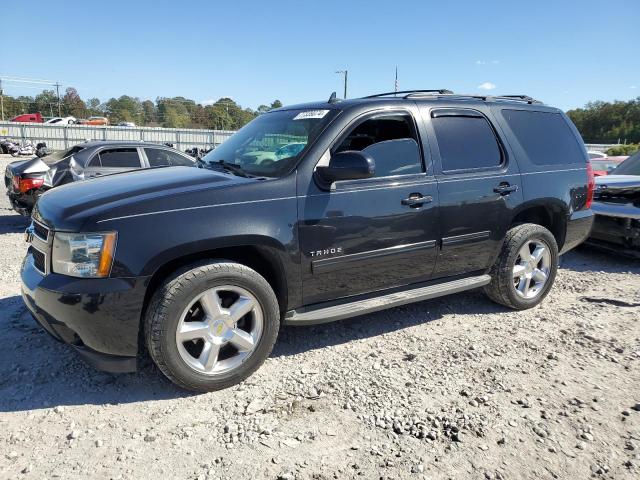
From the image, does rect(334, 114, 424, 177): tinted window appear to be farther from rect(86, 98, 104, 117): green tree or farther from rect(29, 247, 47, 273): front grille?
rect(86, 98, 104, 117): green tree

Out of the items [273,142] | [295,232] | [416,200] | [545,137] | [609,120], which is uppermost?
[609,120]

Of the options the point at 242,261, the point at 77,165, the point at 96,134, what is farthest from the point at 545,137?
the point at 96,134

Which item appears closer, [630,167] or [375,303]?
[375,303]

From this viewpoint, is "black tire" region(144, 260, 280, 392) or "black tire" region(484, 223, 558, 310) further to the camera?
"black tire" region(484, 223, 558, 310)

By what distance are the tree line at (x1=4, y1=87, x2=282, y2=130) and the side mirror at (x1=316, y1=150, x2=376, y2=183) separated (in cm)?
8283

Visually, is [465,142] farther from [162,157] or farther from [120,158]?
[120,158]

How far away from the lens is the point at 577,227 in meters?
4.86

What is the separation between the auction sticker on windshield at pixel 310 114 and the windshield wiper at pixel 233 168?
66 centimetres

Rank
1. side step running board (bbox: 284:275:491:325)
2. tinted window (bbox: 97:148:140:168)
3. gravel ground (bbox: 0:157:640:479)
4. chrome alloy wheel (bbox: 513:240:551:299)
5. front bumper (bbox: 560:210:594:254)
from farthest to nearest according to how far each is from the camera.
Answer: tinted window (bbox: 97:148:140:168), front bumper (bbox: 560:210:594:254), chrome alloy wheel (bbox: 513:240:551:299), side step running board (bbox: 284:275:491:325), gravel ground (bbox: 0:157:640:479)

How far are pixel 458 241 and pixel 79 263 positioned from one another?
9.38 ft

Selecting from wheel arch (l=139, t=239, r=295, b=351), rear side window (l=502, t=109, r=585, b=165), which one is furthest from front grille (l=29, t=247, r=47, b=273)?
rear side window (l=502, t=109, r=585, b=165)

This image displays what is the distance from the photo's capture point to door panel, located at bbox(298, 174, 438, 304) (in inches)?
129

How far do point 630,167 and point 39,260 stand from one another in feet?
27.4

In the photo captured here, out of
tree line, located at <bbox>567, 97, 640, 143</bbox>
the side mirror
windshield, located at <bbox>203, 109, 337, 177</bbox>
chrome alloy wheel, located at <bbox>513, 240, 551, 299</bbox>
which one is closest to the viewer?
the side mirror
